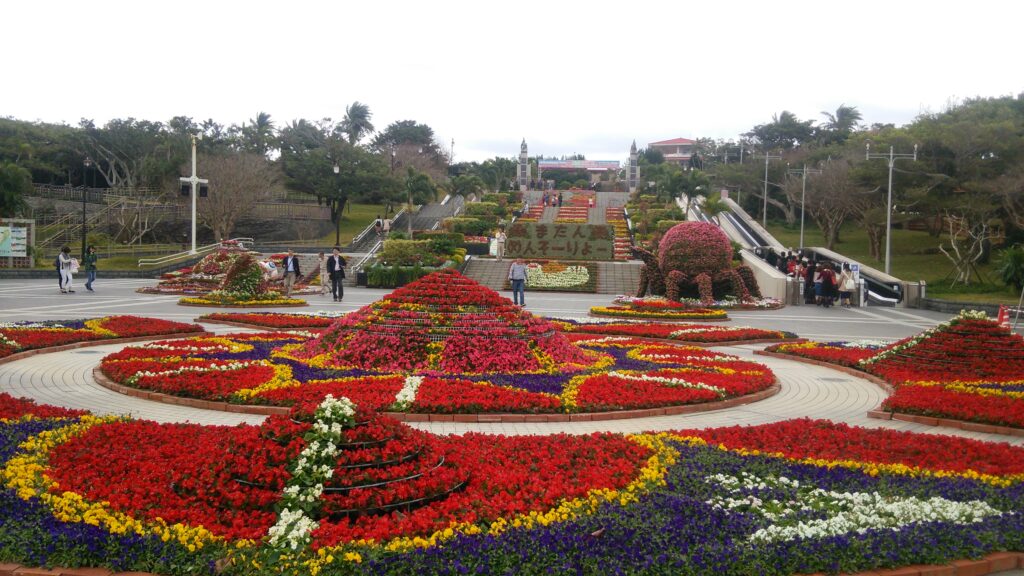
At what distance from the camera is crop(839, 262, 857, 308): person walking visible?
1115 inches

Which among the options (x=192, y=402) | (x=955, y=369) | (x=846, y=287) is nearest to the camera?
(x=192, y=402)

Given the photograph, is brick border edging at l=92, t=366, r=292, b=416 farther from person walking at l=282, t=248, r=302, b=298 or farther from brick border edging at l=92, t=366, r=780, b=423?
person walking at l=282, t=248, r=302, b=298

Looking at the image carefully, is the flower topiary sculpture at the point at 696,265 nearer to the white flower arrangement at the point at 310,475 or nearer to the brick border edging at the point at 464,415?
the brick border edging at the point at 464,415

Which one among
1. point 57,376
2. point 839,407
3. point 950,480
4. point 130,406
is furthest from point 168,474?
point 839,407

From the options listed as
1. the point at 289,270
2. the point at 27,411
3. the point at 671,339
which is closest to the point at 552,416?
the point at 27,411

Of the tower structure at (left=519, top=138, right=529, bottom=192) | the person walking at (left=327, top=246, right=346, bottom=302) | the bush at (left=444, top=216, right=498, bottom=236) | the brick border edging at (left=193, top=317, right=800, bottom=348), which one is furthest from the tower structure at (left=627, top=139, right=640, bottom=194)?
the brick border edging at (left=193, top=317, right=800, bottom=348)

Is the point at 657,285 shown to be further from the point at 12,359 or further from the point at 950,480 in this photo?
the point at 950,480

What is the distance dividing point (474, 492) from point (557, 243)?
114 ft

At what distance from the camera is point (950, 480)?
6.26m

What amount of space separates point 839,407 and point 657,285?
1659cm

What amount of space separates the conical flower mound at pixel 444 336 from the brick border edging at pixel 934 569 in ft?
21.2

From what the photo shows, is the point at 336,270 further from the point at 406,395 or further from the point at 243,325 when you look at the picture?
the point at 406,395

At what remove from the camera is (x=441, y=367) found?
1077 centimetres

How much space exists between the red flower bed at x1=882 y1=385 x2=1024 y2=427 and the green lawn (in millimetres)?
22204
